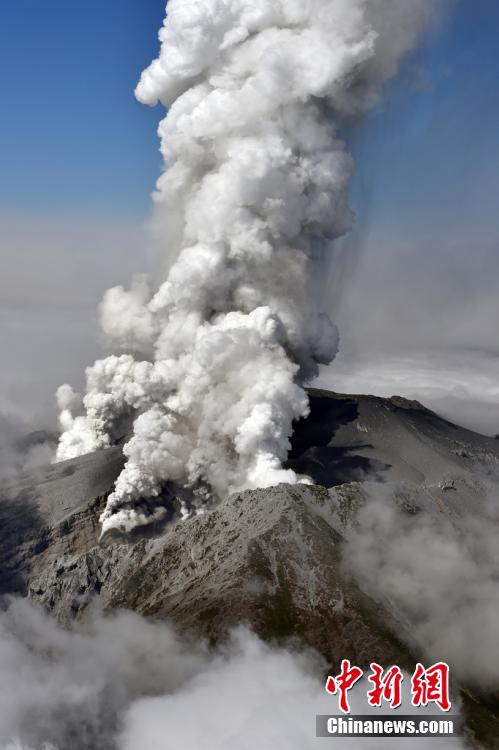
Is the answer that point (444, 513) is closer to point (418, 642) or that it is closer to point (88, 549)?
point (418, 642)

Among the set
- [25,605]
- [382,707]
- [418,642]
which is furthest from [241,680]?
[25,605]

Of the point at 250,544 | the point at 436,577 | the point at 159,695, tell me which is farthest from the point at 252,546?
the point at 436,577

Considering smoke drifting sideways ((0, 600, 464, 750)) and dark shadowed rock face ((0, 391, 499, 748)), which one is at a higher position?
dark shadowed rock face ((0, 391, 499, 748))

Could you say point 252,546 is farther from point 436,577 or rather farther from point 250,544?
point 436,577

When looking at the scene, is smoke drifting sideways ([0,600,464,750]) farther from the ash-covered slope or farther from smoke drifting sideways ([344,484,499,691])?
smoke drifting sideways ([344,484,499,691])
